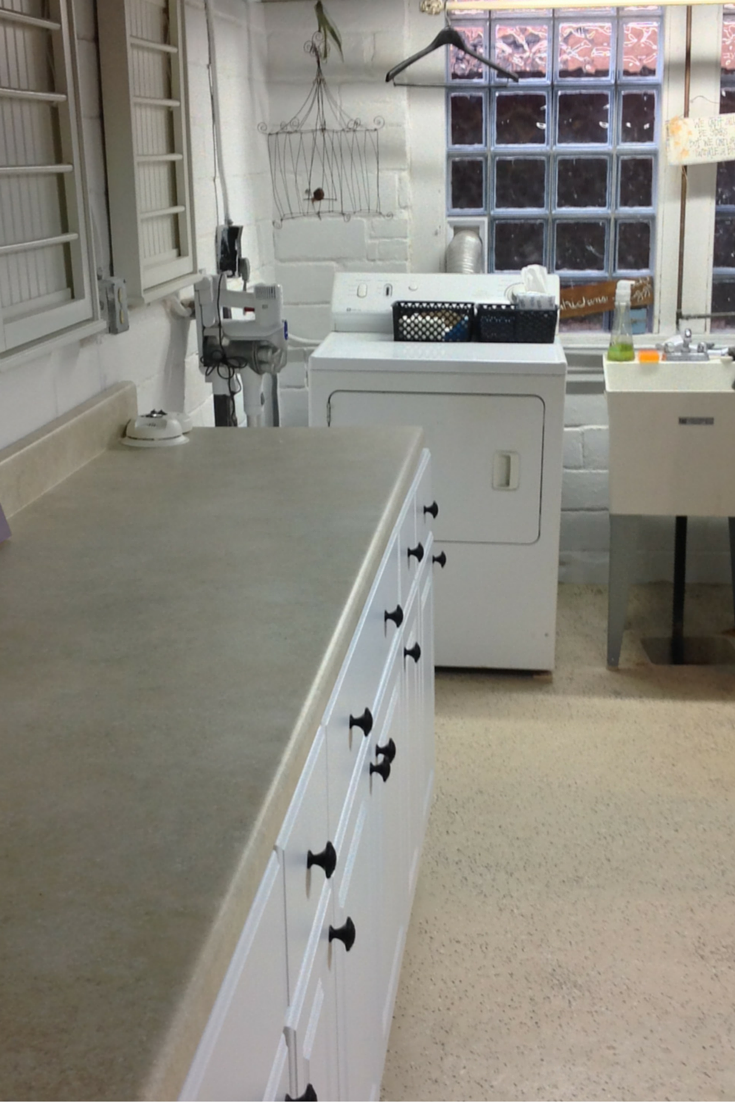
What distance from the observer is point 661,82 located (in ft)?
11.8

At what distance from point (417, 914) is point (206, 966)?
160 centimetres

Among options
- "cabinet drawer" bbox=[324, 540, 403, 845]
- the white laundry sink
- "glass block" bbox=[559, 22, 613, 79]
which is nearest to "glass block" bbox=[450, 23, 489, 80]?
"glass block" bbox=[559, 22, 613, 79]

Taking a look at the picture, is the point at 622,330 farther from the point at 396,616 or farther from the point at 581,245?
the point at 396,616

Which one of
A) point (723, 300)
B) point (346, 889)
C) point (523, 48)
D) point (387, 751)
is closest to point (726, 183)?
point (723, 300)

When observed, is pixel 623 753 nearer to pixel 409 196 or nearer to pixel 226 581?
pixel 226 581

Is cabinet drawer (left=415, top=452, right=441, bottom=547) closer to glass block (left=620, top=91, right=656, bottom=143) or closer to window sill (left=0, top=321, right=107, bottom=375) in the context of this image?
window sill (left=0, top=321, right=107, bottom=375)

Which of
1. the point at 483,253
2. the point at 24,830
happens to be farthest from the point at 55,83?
the point at 483,253

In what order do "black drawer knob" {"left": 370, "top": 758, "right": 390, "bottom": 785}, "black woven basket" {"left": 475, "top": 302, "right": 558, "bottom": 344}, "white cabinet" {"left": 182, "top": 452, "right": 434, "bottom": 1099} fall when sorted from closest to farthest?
"white cabinet" {"left": 182, "top": 452, "right": 434, "bottom": 1099} → "black drawer knob" {"left": 370, "top": 758, "right": 390, "bottom": 785} → "black woven basket" {"left": 475, "top": 302, "right": 558, "bottom": 344}

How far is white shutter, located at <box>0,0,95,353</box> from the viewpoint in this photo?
64.4 inches

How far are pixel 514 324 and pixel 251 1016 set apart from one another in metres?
2.60

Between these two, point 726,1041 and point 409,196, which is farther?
point 409,196

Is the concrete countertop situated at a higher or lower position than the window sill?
lower

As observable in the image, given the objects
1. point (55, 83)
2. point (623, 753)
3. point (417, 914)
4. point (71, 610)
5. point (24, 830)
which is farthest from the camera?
point (623, 753)

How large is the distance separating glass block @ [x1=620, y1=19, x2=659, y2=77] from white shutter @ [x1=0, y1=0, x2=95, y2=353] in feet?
7.64
